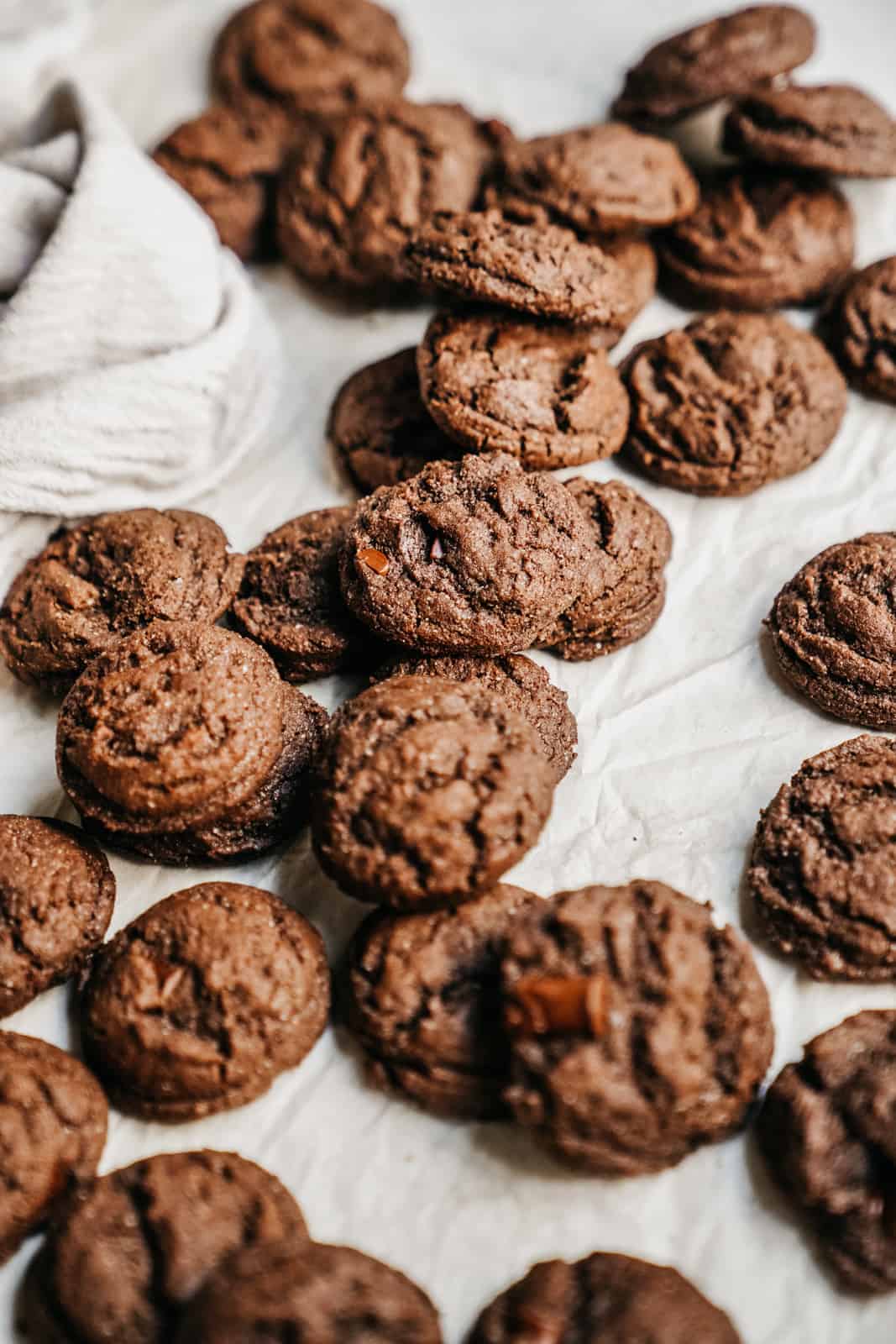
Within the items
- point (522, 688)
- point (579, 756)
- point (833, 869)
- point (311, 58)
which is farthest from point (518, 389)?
point (311, 58)

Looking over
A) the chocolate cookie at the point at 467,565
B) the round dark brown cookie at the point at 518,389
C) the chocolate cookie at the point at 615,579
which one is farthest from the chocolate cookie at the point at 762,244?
the chocolate cookie at the point at 467,565

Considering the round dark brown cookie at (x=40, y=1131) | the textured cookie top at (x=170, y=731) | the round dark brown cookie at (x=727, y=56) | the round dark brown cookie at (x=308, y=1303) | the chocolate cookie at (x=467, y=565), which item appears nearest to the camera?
the round dark brown cookie at (x=308, y=1303)

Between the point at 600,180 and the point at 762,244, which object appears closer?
the point at 600,180

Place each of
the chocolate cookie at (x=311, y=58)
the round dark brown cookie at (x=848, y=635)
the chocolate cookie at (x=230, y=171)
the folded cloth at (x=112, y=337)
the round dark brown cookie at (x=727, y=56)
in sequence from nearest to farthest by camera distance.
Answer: the round dark brown cookie at (x=848, y=635), the folded cloth at (x=112, y=337), the round dark brown cookie at (x=727, y=56), the chocolate cookie at (x=230, y=171), the chocolate cookie at (x=311, y=58)

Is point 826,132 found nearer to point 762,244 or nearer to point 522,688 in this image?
point 762,244

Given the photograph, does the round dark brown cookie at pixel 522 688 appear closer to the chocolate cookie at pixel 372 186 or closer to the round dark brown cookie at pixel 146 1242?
the round dark brown cookie at pixel 146 1242

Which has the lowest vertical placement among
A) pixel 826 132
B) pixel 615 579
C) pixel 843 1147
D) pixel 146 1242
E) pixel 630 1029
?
pixel 843 1147
